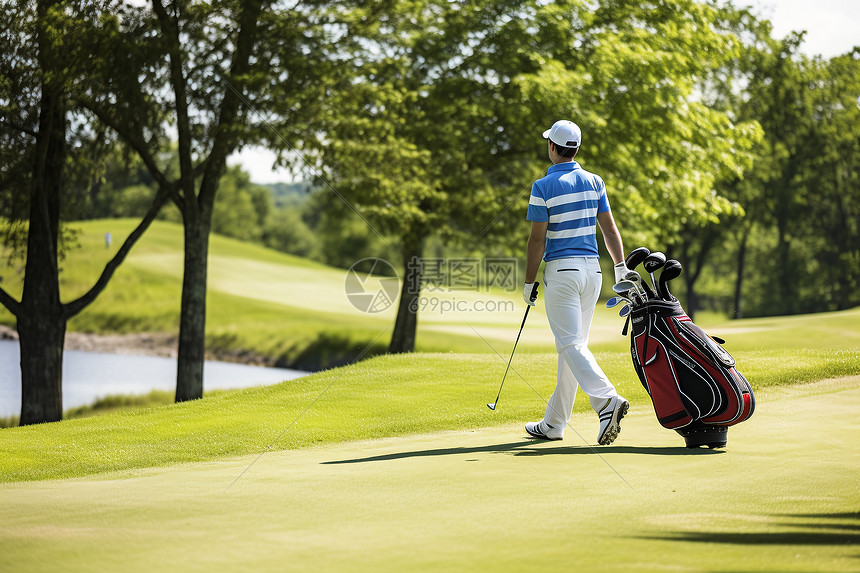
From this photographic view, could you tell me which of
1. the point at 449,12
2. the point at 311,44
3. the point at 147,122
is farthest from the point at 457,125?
the point at 147,122

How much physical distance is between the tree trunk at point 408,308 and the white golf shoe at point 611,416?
13546mm

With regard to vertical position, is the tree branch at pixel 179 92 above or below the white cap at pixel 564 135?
above

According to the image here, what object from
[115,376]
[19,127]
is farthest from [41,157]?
[115,376]

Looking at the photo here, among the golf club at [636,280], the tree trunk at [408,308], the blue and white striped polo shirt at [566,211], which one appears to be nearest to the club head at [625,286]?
the golf club at [636,280]

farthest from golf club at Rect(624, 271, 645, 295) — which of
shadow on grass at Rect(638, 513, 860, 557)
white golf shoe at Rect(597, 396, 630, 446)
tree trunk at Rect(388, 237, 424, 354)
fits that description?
tree trunk at Rect(388, 237, 424, 354)

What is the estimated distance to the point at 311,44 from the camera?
49.0 feet

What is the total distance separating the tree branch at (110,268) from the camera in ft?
46.5

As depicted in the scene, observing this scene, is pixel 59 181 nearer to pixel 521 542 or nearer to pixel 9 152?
pixel 9 152

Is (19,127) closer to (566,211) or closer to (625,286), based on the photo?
(566,211)

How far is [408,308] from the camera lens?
20172 millimetres

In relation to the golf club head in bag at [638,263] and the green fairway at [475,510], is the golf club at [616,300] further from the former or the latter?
the green fairway at [475,510]

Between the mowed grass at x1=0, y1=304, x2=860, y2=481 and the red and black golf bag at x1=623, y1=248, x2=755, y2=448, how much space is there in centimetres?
271

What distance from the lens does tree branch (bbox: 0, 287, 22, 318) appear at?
1330 centimetres

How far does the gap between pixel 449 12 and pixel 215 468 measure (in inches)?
618
